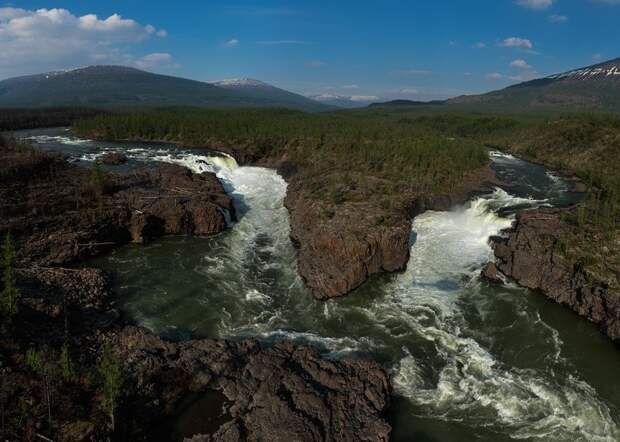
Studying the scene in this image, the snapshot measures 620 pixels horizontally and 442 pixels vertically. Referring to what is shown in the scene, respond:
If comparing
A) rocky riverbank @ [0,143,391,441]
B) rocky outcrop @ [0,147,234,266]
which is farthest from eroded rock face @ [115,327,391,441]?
rocky outcrop @ [0,147,234,266]

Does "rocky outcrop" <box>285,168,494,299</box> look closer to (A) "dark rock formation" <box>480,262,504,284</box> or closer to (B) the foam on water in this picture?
(B) the foam on water

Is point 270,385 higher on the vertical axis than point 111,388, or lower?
lower

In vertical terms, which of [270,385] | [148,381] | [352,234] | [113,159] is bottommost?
[148,381]

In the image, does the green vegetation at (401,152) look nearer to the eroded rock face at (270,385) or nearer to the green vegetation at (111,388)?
the eroded rock face at (270,385)

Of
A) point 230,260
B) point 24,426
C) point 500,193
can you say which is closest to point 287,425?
point 24,426

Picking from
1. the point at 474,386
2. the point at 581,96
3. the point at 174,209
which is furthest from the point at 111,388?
the point at 581,96

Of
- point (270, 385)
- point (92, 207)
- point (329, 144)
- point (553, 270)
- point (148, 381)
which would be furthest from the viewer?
point (329, 144)

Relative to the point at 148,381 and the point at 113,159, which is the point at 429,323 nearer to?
the point at 148,381

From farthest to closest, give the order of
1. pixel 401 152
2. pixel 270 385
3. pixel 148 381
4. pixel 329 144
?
pixel 329 144 < pixel 401 152 < pixel 148 381 < pixel 270 385
